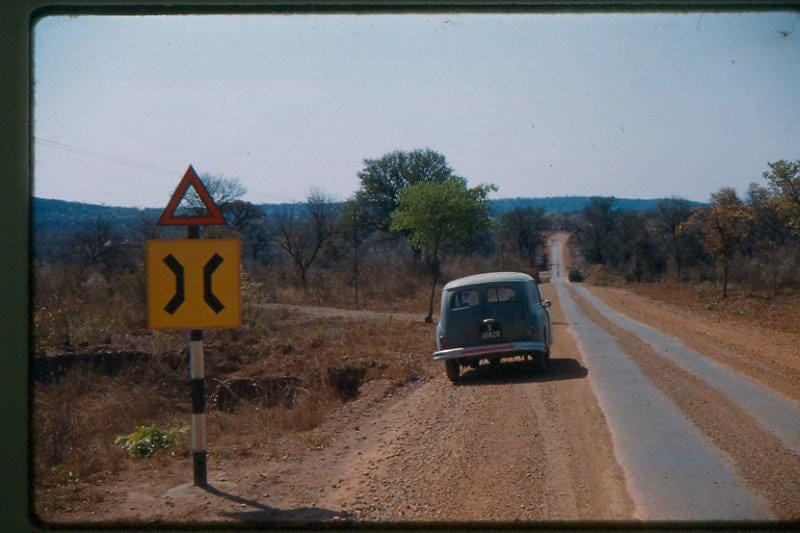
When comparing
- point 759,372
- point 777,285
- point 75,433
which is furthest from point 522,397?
point 777,285

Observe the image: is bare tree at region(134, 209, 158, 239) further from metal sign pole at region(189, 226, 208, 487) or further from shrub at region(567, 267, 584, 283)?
shrub at region(567, 267, 584, 283)

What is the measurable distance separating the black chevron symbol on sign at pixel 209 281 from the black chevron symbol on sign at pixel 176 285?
17cm

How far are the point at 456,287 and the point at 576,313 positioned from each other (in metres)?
14.6

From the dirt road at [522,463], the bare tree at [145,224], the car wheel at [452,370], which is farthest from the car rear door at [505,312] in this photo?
the bare tree at [145,224]

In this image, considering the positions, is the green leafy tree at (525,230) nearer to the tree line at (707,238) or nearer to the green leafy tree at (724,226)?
the tree line at (707,238)

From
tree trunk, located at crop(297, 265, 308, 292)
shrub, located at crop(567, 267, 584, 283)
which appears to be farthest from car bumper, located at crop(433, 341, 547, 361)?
shrub, located at crop(567, 267, 584, 283)

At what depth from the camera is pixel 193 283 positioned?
229 inches

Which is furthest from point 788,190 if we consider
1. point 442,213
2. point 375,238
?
point 375,238

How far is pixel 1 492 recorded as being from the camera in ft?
16.2

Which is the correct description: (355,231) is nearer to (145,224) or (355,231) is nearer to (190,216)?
(145,224)

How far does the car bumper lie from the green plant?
5252 millimetres

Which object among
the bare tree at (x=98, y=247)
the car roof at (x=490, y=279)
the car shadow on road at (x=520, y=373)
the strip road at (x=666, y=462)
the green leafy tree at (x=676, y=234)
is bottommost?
the strip road at (x=666, y=462)

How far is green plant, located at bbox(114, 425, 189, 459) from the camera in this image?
764cm

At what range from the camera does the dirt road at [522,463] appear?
5.61 metres
